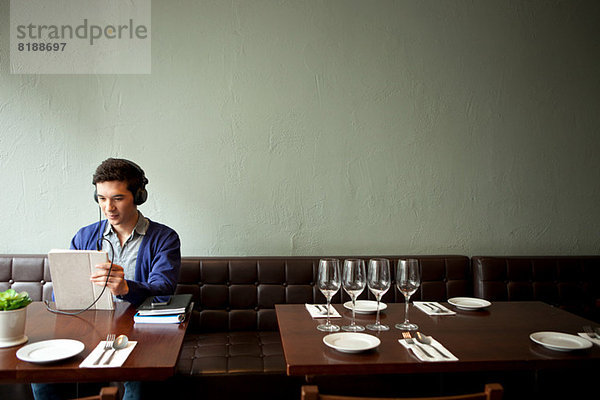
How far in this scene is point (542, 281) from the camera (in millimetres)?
3012

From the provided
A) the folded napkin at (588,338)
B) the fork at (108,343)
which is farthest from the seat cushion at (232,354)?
the folded napkin at (588,338)

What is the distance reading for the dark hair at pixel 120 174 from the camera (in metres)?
2.14

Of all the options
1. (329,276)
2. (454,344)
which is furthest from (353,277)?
(454,344)

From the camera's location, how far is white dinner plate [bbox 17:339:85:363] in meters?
1.40

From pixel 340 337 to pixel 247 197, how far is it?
62.0 inches

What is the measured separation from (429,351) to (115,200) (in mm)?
1480

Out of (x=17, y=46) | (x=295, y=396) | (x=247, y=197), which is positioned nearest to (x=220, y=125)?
(x=247, y=197)

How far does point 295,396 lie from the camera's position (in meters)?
2.34

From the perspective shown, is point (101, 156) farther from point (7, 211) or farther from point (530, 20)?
point (530, 20)

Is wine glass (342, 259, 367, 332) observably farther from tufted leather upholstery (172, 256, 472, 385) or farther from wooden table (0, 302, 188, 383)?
tufted leather upholstery (172, 256, 472, 385)

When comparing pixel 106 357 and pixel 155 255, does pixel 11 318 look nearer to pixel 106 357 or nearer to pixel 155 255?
pixel 106 357

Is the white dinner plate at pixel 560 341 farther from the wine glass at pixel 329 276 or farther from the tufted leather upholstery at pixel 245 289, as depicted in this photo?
the tufted leather upholstery at pixel 245 289

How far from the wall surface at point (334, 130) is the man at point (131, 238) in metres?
0.73

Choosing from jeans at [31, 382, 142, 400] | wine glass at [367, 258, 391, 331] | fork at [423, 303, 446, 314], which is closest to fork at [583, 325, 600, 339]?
fork at [423, 303, 446, 314]
